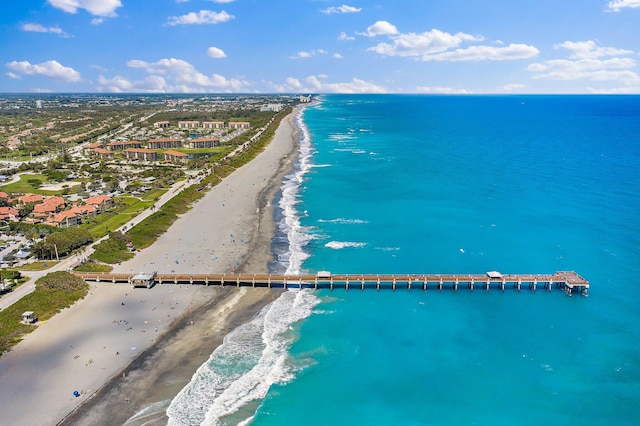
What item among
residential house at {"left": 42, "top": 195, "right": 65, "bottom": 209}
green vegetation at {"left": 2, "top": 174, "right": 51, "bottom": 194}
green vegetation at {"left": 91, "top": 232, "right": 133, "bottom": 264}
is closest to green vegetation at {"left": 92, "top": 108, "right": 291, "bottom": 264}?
green vegetation at {"left": 91, "top": 232, "right": 133, "bottom": 264}

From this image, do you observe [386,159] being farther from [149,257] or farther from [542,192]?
[149,257]

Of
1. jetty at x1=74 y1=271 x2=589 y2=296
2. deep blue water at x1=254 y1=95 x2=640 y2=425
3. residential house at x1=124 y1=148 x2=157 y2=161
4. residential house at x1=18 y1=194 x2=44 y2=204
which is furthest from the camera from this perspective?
residential house at x1=124 y1=148 x2=157 y2=161

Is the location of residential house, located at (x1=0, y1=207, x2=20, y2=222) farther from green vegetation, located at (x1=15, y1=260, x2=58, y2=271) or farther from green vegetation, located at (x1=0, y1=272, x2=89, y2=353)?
green vegetation, located at (x1=0, y1=272, x2=89, y2=353)

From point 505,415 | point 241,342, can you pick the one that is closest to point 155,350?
point 241,342

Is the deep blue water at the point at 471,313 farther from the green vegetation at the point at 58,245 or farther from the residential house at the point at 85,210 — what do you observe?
the residential house at the point at 85,210

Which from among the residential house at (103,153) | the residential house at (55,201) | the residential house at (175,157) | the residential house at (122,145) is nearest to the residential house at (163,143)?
the residential house at (122,145)
